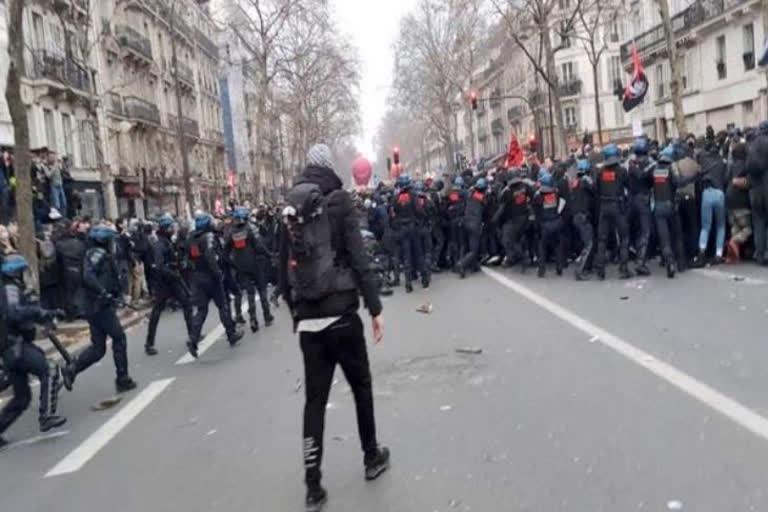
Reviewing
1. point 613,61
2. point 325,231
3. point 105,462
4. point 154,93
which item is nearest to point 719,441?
point 325,231

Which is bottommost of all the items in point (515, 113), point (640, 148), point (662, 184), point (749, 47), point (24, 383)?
point (24, 383)

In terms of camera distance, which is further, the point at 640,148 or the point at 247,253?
the point at 640,148

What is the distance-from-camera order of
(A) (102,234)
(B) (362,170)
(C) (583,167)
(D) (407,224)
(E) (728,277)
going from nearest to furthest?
1. (A) (102,234)
2. (E) (728,277)
3. (C) (583,167)
4. (D) (407,224)
5. (B) (362,170)

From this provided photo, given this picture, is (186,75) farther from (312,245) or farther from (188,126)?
(312,245)

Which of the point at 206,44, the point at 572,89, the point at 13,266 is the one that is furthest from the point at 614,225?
the point at 206,44

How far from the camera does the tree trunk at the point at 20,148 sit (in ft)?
44.0

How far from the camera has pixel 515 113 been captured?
8088 centimetres

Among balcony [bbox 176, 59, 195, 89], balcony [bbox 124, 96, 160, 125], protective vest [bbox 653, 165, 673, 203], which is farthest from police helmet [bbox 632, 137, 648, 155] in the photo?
balcony [bbox 176, 59, 195, 89]

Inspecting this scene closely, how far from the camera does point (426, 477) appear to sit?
4.93 m

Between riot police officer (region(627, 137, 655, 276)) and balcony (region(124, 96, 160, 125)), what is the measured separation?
124ft

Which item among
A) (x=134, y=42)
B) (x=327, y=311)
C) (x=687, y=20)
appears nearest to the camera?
(x=327, y=311)

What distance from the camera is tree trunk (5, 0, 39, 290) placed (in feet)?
44.0

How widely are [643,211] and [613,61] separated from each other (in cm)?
5776

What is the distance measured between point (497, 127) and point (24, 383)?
8577 cm
